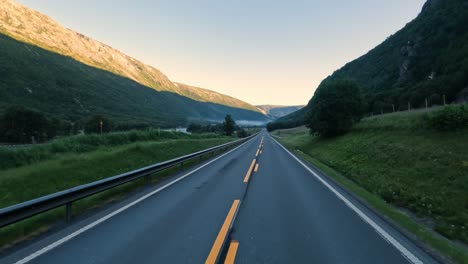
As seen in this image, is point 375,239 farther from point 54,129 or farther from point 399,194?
point 54,129

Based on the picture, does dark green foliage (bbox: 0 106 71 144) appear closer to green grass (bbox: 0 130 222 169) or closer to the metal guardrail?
green grass (bbox: 0 130 222 169)

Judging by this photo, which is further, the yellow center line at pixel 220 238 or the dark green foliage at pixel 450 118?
the dark green foliage at pixel 450 118

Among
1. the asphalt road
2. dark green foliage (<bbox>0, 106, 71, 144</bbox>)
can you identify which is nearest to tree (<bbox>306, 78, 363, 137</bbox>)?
the asphalt road

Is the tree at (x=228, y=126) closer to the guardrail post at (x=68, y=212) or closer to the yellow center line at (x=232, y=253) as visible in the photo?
the guardrail post at (x=68, y=212)

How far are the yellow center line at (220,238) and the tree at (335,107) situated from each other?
22822 mm

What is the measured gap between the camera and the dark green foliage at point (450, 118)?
12166mm

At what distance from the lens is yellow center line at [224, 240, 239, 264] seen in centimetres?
A: 379

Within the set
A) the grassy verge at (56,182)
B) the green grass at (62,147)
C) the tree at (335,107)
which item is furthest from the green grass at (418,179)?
the green grass at (62,147)

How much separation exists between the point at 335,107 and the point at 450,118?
14.6 m

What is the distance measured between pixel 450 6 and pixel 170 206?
131m

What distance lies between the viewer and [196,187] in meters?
9.16

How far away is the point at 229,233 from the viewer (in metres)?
4.87

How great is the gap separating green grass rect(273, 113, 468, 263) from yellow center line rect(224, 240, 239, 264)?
138 inches

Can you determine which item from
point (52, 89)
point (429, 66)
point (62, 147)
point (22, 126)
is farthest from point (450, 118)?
point (52, 89)
